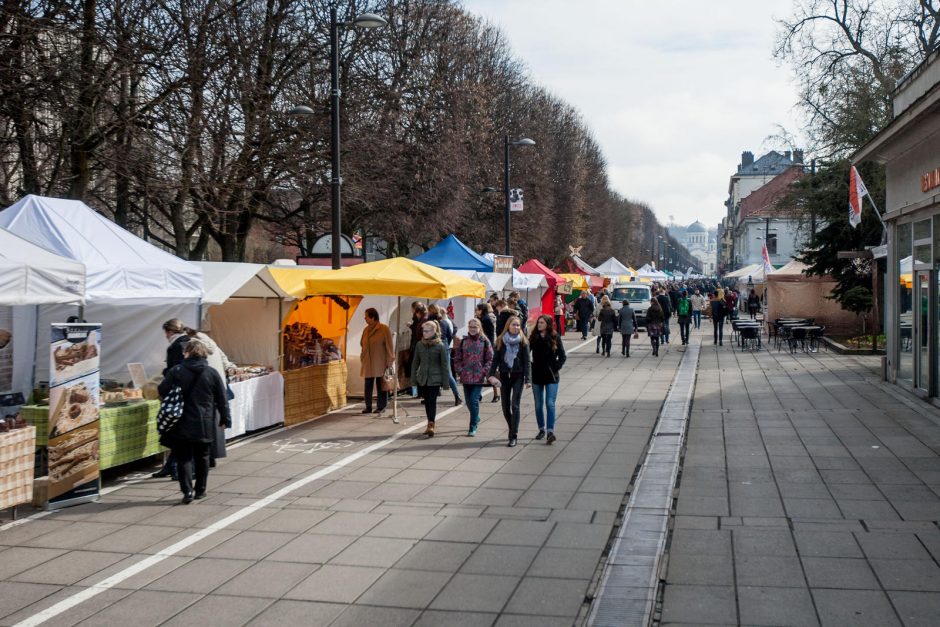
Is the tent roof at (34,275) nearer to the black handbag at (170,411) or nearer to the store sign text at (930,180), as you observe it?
the black handbag at (170,411)

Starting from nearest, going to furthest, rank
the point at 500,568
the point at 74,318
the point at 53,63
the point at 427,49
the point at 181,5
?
the point at 500,568 → the point at 74,318 → the point at 53,63 → the point at 181,5 → the point at 427,49

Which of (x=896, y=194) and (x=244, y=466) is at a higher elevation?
(x=896, y=194)

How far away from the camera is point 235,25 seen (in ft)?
74.4

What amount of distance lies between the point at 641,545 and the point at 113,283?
607 cm

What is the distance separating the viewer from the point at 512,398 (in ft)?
39.1

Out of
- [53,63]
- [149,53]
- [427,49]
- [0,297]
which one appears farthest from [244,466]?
[427,49]

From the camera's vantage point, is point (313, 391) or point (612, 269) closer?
point (313, 391)

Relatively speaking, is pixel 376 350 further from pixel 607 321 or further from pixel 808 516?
pixel 607 321

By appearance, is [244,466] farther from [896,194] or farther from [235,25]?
[235,25]

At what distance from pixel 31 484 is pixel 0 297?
5.17ft

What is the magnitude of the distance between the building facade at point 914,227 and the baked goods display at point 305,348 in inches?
363

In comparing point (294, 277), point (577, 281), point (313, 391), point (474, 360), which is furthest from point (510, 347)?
point (577, 281)

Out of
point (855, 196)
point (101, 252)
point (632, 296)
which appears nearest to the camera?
point (101, 252)

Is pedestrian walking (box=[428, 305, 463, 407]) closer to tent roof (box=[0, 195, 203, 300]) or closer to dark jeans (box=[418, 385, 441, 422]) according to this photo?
dark jeans (box=[418, 385, 441, 422])
